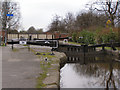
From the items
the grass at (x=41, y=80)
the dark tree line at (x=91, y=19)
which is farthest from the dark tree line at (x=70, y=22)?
the grass at (x=41, y=80)

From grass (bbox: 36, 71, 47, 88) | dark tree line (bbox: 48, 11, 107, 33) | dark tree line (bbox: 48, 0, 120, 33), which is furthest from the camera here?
dark tree line (bbox: 48, 11, 107, 33)

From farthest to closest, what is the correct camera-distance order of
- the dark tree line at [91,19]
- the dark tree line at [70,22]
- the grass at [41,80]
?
the dark tree line at [70,22] < the dark tree line at [91,19] < the grass at [41,80]

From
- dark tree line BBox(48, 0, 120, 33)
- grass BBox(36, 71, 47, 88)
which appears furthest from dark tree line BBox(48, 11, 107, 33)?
grass BBox(36, 71, 47, 88)

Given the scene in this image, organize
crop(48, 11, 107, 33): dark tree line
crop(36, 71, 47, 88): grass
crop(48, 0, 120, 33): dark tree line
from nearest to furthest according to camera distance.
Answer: crop(36, 71, 47, 88): grass → crop(48, 0, 120, 33): dark tree line → crop(48, 11, 107, 33): dark tree line

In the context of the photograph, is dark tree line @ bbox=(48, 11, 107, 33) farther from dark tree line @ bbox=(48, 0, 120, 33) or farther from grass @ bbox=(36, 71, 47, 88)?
grass @ bbox=(36, 71, 47, 88)

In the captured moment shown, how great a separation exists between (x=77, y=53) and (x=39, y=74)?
11.9 metres

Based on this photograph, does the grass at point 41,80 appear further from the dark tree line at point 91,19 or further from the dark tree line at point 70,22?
the dark tree line at point 70,22

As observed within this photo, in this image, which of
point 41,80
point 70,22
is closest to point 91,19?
point 70,22

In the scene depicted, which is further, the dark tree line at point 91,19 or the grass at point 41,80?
the dark tree line at point 91,19

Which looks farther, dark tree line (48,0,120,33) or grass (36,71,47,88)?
dark tree line (48,0,120,33)

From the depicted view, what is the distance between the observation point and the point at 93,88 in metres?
6.53

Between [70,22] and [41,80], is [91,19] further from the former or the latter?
[41,80]

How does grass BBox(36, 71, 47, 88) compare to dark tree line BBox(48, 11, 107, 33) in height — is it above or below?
below

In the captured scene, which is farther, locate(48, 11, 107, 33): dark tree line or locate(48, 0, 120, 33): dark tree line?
locate(48, 11, 107, 33): dark tree line
